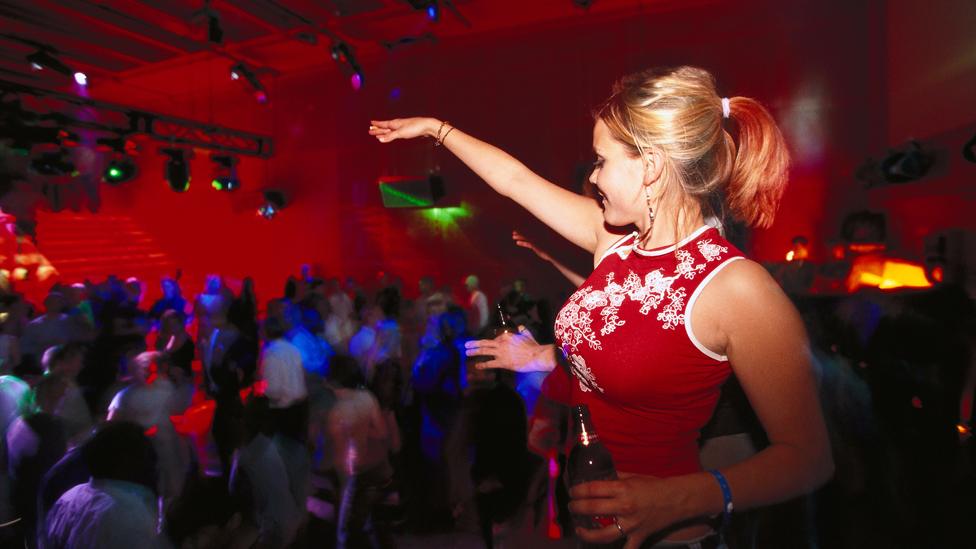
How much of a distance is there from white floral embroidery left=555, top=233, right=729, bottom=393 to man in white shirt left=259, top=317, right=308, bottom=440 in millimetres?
2565

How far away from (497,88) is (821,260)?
5.27m

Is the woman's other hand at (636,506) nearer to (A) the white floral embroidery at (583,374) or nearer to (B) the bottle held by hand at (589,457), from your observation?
(B) the bottle held by hand at (589,457)

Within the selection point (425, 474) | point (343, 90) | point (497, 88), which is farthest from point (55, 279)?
point (425, 474)

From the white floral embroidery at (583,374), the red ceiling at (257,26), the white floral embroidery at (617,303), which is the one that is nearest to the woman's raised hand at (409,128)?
the white floral embroidery at (617,303)

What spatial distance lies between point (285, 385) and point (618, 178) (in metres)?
3.10

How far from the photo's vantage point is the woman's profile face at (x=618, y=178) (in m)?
1.15

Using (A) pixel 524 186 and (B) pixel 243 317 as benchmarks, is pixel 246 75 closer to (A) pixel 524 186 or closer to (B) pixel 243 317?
(B) pixel 243 317

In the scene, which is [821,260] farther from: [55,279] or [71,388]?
[55,279]

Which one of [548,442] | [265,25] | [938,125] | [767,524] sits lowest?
[767,524]

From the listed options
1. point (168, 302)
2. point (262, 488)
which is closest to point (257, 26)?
point (168, 302)

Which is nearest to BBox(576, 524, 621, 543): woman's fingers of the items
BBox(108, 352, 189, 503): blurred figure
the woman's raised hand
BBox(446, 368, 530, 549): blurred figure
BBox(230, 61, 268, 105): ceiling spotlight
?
the woman's raised hand

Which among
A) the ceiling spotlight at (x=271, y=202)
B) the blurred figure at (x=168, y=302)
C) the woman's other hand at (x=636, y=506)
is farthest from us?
the ceiling spotlight at (x=271, y=202)

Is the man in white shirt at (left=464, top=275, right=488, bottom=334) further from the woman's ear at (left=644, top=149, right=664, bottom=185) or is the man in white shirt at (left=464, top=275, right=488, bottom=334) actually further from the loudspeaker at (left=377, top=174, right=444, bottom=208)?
the woman's ear at (left=644, top=149, right=664, bottom=185)

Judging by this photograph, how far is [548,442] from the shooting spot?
3051 mm
